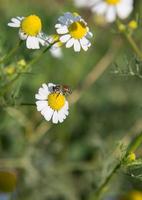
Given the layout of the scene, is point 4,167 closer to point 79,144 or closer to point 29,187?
point 29,187

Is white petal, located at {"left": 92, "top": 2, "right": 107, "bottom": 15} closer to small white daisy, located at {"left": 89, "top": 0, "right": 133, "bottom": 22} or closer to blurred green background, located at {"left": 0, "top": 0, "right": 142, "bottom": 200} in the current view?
small white daisy, located at {"left": 89, "top": 0, "right": 133, "bottom": 22}

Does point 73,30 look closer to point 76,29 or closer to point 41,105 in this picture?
point 76,29

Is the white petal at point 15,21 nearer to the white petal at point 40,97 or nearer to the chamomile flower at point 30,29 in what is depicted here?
the chamomile flower at point 30,29

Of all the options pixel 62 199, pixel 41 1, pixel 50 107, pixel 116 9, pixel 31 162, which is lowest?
pixel 62 199

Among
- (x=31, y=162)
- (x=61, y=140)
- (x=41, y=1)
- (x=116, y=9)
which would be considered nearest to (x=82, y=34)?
(x=116, y=9)


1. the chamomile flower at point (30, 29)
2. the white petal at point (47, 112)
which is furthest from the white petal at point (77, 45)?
the white petal at point (47, 112)
